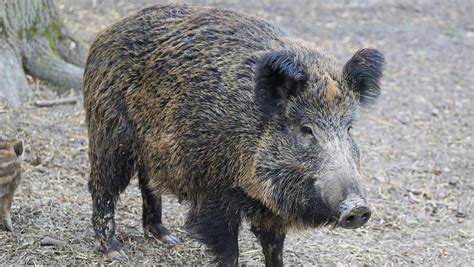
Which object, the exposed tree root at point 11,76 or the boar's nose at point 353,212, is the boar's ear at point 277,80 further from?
the exposed tree root at point 11,76

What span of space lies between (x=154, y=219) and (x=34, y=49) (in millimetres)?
3021

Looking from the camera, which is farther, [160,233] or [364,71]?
[160,233]

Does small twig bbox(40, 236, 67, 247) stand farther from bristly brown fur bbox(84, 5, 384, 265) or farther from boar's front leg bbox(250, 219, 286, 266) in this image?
boar's front leg bbox(250, 219, 286, 266)

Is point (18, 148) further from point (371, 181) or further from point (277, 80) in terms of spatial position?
point (371, 181)

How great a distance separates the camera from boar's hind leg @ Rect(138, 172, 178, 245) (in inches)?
A: 239

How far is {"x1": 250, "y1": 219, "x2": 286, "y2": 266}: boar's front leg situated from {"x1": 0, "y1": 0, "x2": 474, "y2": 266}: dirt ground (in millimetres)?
555

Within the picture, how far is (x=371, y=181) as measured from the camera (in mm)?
7609

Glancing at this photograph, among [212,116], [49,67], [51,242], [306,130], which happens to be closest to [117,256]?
[51,242]

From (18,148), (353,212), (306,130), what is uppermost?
(306,130)

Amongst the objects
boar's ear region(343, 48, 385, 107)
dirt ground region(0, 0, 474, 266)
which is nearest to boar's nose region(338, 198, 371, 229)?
boar's ear region(343, 48, 385, 107)

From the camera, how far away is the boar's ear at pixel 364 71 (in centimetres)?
486

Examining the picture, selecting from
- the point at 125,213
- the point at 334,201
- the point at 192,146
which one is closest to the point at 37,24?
the point at 125,213

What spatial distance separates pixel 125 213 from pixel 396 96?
4.66 metres

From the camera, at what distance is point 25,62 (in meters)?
8.30
